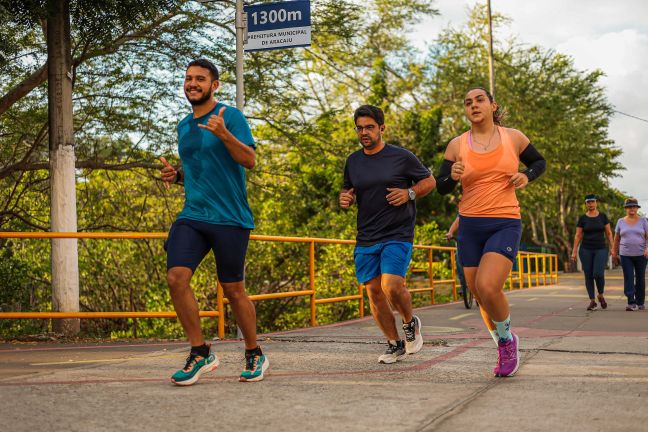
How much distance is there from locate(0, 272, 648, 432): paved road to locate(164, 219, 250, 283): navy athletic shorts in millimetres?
709

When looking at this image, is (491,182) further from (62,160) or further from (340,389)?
(62,160)

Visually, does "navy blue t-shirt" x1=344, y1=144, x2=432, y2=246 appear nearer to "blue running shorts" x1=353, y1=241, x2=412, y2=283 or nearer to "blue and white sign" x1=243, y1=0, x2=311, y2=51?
"blue running shorts" x1=353, y1=241, x2=412, y2=283

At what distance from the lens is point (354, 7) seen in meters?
14.4

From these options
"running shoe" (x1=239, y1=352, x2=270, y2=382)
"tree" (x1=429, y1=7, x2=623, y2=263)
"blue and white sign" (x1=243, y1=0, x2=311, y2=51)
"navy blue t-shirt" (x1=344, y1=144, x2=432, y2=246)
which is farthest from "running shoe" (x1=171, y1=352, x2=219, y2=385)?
"tree" (x1=429, y1=7, x2=623, y2=263)

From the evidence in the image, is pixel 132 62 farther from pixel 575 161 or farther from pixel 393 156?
pixel 575 161

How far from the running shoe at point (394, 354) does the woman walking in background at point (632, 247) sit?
7679 mm

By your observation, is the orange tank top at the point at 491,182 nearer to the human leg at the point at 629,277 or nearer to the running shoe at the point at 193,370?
the running shoe at the point at 193,370

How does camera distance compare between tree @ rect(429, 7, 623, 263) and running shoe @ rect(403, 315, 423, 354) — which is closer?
running shoe @ rect(403, 315, 423, 354)

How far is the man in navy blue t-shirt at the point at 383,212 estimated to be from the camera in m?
6.41

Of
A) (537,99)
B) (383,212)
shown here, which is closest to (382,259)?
(383,212)

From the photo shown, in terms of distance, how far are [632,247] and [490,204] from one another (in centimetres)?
865

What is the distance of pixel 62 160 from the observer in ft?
36.3

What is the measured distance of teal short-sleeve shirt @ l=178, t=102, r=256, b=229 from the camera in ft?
17.5

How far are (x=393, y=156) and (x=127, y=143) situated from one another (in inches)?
339
